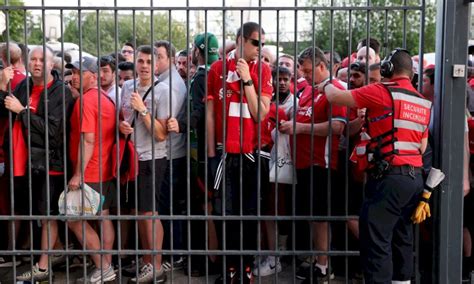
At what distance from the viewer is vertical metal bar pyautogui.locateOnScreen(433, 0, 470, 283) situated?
5016 mm

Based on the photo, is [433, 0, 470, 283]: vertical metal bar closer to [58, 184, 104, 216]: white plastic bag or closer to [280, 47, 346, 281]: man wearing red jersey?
[280, 47, 346, 281]: man wearing red jersey

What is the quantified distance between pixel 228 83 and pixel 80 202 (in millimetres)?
1477

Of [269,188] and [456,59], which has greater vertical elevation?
[456,59]

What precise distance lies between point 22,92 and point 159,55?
120 centimetres

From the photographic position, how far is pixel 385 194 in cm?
485

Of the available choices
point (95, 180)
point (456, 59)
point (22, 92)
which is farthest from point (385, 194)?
point (22, 92)

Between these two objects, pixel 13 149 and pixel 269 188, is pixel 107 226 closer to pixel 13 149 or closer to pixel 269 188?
pixel 13 149

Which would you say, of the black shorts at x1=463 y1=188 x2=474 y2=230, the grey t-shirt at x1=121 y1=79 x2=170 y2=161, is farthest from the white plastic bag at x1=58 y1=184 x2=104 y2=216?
the black shorts at x1=463 y1=188 x2=474 y2=230

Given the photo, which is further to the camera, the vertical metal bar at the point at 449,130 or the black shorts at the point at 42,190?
the black shorts at the point at 42,190

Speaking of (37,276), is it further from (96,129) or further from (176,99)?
(176,99)

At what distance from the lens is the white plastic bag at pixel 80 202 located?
17.6ft

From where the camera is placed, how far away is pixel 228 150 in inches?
214

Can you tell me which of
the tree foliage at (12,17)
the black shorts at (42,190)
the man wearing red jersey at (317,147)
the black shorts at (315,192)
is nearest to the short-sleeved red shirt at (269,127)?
the man wearing red jersey at (317,147)

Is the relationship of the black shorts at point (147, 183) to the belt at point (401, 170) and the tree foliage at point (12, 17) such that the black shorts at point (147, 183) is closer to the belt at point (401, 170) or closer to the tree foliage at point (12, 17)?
the tree foliage at point (12, 17)
